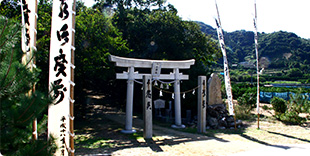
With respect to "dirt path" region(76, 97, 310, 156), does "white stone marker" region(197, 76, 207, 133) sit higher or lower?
higher

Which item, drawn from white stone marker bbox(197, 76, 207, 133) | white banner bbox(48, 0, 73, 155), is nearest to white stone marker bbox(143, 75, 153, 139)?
white stone marker bbox(197, 76, 207, 133)

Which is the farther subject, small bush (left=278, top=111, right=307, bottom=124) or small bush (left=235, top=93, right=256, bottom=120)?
small bush (left=235, top=93, right=256, bottom=120)

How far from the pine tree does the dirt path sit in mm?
4195

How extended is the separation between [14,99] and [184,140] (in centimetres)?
681

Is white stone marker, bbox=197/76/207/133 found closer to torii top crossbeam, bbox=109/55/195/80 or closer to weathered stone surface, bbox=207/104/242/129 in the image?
torii top crossbeam, bbox=109/55/195/80

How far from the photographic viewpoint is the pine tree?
2.52 metres

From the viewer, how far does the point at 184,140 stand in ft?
28.4

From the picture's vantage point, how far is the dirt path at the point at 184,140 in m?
7.24

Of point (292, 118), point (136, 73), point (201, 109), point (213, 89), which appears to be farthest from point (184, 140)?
point (292, 118)

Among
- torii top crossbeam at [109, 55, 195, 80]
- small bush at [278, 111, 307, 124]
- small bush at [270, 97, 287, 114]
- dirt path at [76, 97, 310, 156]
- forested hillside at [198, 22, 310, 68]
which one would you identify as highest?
forested hillside at [198, 22, 310, 68]

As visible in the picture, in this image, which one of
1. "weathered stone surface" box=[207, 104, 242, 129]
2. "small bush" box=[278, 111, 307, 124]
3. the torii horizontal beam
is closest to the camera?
the torii horizontal beam

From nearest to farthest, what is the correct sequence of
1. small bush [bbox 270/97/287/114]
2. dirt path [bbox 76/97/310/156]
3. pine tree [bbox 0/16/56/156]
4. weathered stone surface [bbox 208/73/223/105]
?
pine tree [bbox 0/16/56/156], dirt path [bbox 76/97/310/156], weathered stone surface [bbox 208/73/223/105], small bush [bbox 270/97/287/114]

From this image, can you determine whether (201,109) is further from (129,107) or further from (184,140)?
(129,107)

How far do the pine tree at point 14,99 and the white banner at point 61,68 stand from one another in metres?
1.08
